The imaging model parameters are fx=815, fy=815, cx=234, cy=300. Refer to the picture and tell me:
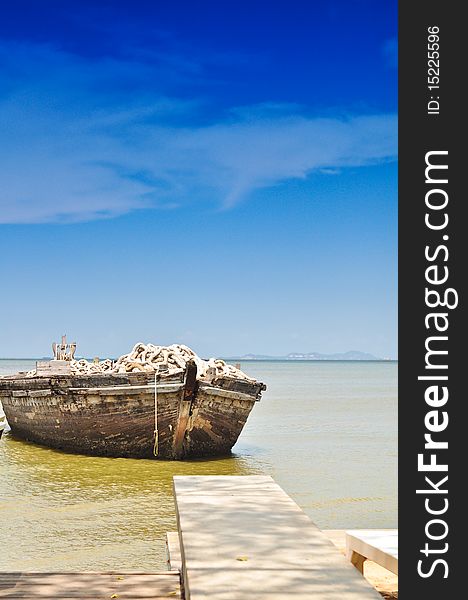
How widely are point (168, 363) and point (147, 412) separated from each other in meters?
1.01

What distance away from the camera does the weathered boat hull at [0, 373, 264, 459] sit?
48.3ft

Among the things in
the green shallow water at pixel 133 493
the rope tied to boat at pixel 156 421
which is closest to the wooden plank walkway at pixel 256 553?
the green shallow water at pixel 133 493

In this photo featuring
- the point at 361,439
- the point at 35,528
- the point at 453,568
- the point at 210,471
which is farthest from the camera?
the point at 361,439

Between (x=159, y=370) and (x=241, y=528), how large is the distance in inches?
433

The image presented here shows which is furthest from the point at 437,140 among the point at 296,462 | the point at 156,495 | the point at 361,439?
the point at 361,439

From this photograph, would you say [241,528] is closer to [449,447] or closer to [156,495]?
[449,447]

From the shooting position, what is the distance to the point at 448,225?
9.90 ft

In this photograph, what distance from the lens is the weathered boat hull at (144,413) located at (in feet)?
48.3

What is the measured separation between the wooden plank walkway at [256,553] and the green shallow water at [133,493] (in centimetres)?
413

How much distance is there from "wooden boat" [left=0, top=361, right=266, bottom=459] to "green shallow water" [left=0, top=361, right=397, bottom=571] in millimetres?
319

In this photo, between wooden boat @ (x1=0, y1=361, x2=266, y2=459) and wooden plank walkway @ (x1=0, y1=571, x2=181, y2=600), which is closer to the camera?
wooden plank walkway @ (x1=0, y1=571, x2=181, y2=600)

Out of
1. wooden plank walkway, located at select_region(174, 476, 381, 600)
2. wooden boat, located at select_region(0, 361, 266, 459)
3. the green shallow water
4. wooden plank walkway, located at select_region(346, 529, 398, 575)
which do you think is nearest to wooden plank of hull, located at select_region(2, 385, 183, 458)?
wooden boat, located at select_region(0, 361, 266, 459)

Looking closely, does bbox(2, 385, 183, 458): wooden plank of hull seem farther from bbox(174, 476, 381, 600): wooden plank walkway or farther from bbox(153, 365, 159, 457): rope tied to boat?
bbox(174, 476, 381, 600): wooden plank walkway

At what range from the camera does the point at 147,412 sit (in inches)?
582
